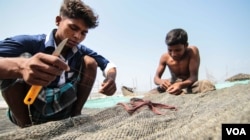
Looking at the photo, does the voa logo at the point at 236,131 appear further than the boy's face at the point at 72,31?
No

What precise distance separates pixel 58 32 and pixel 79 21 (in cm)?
18

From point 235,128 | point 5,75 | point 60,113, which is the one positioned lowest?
point 60,113

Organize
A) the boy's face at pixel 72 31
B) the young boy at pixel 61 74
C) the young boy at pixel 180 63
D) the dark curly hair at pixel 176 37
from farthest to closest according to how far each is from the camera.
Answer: the dark curly hair at pixel 176 37 → the young boy at pixel 180 63 → the boy's face at pixel 72 31 → the young boy at pixel 61 74

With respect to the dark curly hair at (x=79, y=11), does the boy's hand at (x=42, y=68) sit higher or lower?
lower

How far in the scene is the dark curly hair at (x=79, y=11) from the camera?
1.90 m

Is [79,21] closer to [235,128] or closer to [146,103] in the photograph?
[146,103]

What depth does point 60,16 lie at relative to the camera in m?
2.01

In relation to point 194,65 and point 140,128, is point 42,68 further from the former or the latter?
point 194,65

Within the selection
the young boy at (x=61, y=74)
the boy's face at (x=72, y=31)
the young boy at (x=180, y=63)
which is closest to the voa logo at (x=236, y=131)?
the young boy at (x=61, y=74)

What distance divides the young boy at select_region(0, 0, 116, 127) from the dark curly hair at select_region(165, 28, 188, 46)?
134 cm

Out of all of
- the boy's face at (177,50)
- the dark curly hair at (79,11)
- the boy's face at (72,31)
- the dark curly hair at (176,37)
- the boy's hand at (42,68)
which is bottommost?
the boy's face at (177,50)

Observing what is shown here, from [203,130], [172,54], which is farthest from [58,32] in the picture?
[172,54]

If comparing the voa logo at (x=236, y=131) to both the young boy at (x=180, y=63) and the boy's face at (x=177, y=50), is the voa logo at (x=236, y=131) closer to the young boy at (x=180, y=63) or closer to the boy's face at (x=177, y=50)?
the young boy at (x=180, y=63)

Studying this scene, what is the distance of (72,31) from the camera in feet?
5.83
